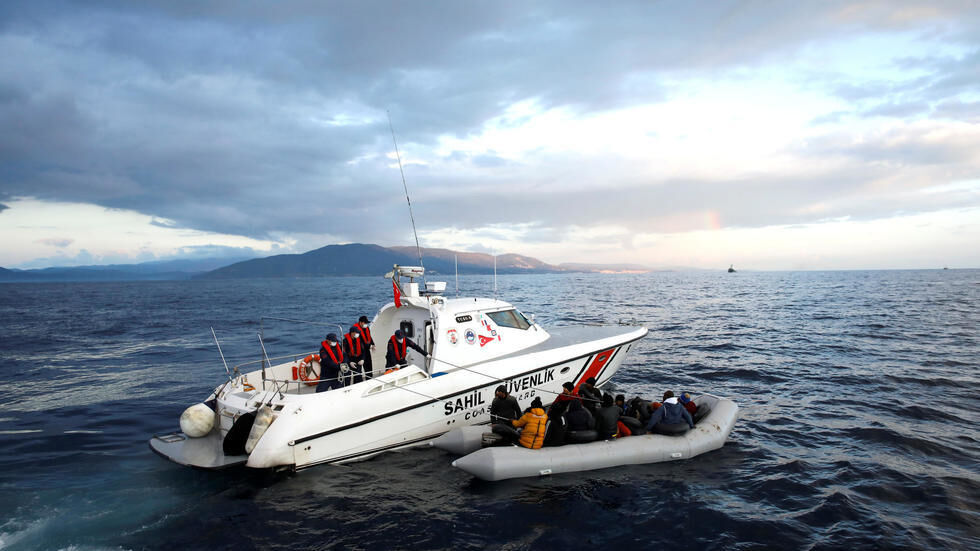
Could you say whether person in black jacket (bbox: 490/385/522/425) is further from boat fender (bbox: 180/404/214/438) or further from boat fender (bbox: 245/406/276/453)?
boat fender (bbox: 180/404/214/438)

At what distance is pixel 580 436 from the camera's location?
8820 mm

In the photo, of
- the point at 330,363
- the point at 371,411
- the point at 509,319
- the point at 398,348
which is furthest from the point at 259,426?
the point at 509,319

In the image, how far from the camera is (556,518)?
7.00 metres

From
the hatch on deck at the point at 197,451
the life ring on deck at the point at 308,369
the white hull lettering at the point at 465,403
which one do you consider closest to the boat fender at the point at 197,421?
the hatch on deck at the point at 197,451

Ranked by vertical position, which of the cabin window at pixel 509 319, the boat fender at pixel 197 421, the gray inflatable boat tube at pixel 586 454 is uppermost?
the cabin window at pixel 509 319

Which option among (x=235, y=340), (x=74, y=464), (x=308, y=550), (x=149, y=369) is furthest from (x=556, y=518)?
(x=235, y=340)

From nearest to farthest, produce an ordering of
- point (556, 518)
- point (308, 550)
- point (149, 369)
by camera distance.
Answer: point (308, 550) < point (556, 518) < point (149, 369)

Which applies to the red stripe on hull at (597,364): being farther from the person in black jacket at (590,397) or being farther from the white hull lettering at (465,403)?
the white hull lettering at (465,403)

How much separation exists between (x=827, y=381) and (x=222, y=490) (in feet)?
53.7

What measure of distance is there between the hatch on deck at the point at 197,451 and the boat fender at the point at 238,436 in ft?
0.34

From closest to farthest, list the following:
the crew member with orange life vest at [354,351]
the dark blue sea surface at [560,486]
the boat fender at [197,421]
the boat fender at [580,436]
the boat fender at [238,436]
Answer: the dark blue sea surface at [560,486] < the boat fender at [238,436] < the boat fender at [197,421] < the boat fender at [580,436] < the crew member with orange life vest at [354,351]

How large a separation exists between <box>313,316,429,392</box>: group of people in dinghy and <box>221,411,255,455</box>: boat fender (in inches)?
63.6

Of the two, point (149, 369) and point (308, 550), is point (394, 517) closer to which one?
point (308, 550)

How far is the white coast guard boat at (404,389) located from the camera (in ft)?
26.2
